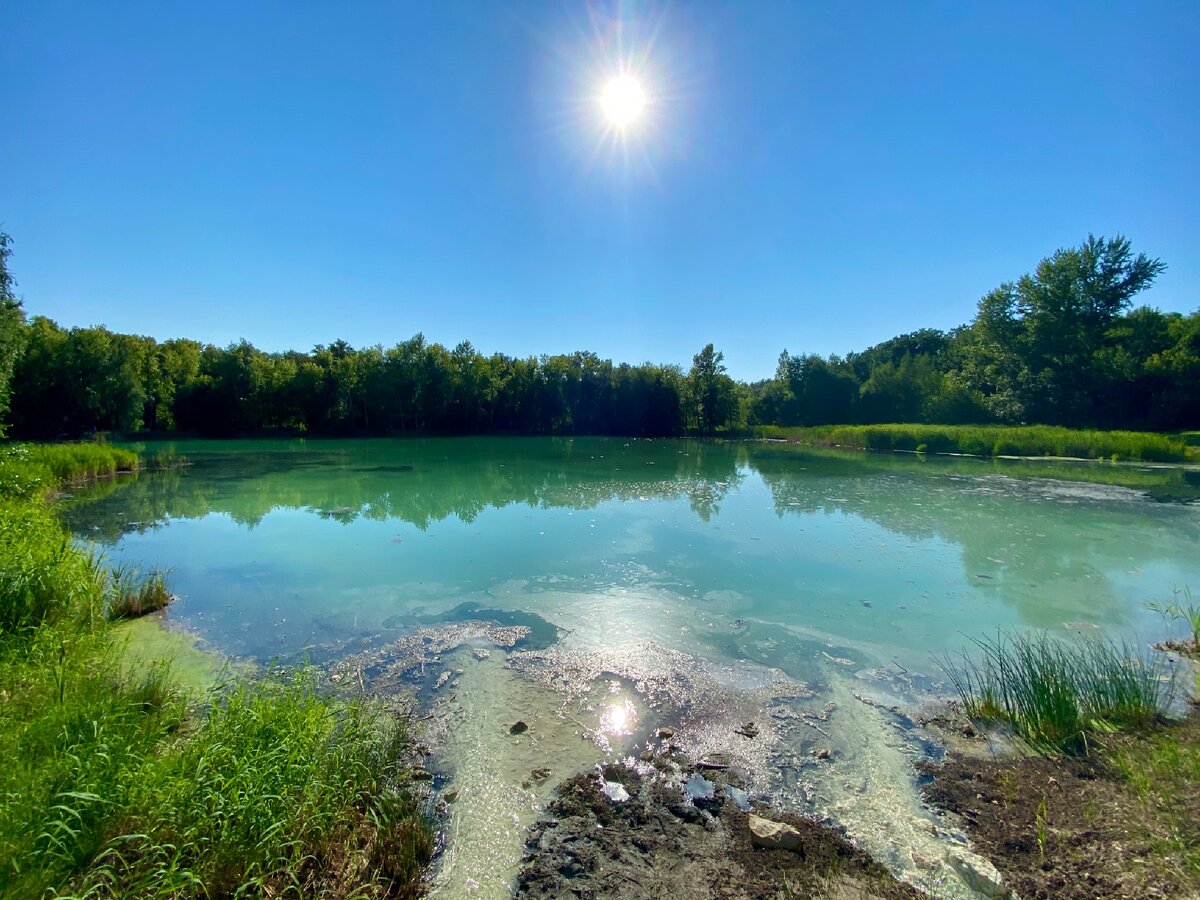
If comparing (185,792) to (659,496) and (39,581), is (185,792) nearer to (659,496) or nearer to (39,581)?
(39,581)

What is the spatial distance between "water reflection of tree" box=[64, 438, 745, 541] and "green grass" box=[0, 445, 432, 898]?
27.0 ft

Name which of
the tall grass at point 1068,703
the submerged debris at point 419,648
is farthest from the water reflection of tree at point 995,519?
the submerged debris at point 419,648

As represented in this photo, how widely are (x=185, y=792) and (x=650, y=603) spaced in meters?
5.26

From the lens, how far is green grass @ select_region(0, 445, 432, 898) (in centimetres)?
209

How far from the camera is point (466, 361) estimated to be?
46.2 m

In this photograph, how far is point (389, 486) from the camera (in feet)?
54.8

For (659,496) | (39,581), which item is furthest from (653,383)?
→ (39,581)

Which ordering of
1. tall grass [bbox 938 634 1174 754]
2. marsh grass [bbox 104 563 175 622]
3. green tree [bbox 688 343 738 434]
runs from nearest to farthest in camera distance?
1. tall grass [bbox 938 634 1174 754]
2. marsh grass [bbox 104 563 175 622]
3. green tree [bbox 688 343 738 434]

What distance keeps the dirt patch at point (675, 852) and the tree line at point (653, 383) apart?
102 ft

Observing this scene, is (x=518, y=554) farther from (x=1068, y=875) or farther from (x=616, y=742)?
(x=1068, y=875)

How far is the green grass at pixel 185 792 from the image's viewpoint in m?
2.09

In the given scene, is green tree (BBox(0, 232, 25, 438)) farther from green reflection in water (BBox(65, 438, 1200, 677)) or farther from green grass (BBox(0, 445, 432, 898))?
green grass (BBox(0, 445, 432, 898))

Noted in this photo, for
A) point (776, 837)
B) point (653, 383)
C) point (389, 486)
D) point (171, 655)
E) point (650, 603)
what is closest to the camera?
point (776, 837)

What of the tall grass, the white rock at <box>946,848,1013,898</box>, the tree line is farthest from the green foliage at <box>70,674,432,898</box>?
the tree line
